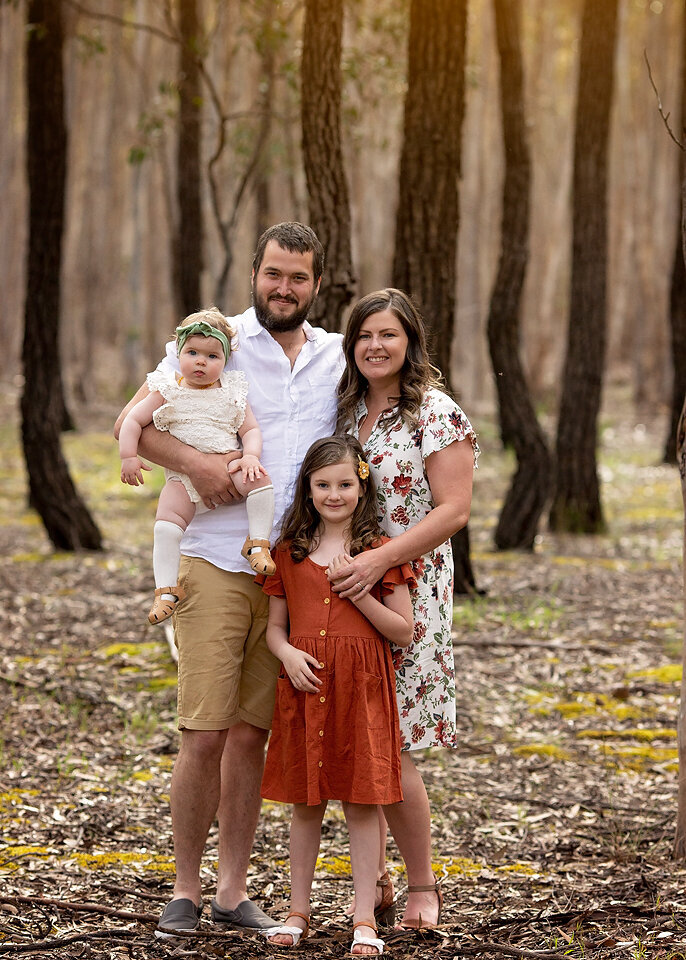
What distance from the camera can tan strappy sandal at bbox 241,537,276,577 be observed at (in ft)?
10.8

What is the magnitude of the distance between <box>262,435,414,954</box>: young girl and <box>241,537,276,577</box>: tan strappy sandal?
11 cm

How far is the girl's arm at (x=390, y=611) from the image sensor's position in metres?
3.33

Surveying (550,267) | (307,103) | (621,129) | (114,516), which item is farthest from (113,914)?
(621,129)

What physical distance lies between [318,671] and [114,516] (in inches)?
358

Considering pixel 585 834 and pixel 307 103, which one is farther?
pixel 307 103

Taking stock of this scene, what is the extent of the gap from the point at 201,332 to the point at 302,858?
161 cm

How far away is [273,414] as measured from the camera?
3617 mm

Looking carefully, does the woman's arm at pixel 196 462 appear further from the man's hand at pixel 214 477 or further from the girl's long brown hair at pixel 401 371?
the girl's long brown hair at pixel 401 371

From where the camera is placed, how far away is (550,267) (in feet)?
83.1

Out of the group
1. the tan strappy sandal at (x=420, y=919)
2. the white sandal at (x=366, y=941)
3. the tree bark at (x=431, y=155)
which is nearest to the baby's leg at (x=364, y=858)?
the white sandal at (x=366, y=941)

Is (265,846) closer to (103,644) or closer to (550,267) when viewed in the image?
(103,644)

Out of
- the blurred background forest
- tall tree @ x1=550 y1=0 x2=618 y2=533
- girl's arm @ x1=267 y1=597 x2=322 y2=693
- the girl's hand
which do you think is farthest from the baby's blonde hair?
the blurred background forest

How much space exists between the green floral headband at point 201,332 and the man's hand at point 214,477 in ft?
1.04

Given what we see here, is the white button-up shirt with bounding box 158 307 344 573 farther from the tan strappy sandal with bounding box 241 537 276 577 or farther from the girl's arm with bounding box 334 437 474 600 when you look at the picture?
the girl's arm with bounding box 334 437 474 600
